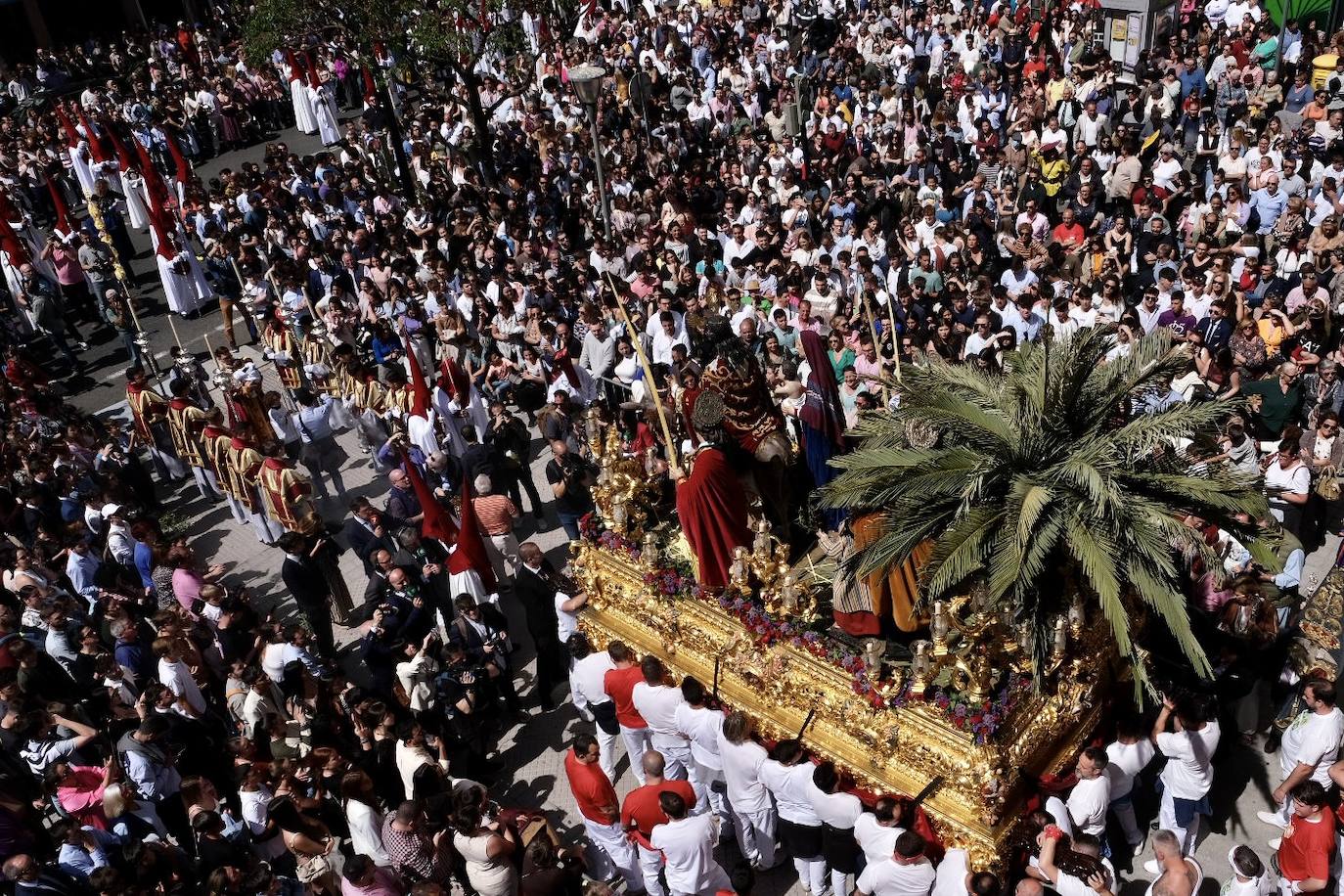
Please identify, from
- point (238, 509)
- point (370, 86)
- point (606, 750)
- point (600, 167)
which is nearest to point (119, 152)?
point (370, 86)

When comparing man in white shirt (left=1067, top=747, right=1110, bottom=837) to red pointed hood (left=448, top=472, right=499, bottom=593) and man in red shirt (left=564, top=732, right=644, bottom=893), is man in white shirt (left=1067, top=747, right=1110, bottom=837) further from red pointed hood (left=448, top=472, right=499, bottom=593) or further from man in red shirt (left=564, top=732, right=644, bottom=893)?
red pointed hood (left=448, top=472, right=499, bottom=593)

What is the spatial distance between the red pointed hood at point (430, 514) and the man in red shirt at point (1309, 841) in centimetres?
755

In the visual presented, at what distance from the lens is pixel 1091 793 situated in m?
7.96

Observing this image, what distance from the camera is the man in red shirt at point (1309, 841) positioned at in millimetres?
7352

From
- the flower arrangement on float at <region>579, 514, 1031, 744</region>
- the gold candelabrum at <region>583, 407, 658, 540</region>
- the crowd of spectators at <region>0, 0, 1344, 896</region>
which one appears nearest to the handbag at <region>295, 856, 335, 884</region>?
the crowd of spectators at <region>0, 0, 1344, 896</region>

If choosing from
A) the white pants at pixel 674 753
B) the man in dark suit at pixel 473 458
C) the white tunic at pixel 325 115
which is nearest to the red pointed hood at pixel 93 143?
the white tunic at pixel 325 115

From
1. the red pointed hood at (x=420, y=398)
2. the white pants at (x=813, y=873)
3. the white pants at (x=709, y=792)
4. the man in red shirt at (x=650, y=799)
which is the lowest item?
the white pants at (x=813, y=873)

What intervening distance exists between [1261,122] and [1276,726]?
11.4 meters

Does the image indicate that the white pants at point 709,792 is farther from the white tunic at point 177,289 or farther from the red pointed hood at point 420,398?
the white tunic at point 177,289

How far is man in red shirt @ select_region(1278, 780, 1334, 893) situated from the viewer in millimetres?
7352

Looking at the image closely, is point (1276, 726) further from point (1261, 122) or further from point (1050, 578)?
point (1261, 122)

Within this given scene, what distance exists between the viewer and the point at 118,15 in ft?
142

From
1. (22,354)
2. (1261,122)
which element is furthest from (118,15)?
(1261,122)

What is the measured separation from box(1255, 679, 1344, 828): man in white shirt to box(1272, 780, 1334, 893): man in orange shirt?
19.6 inches
